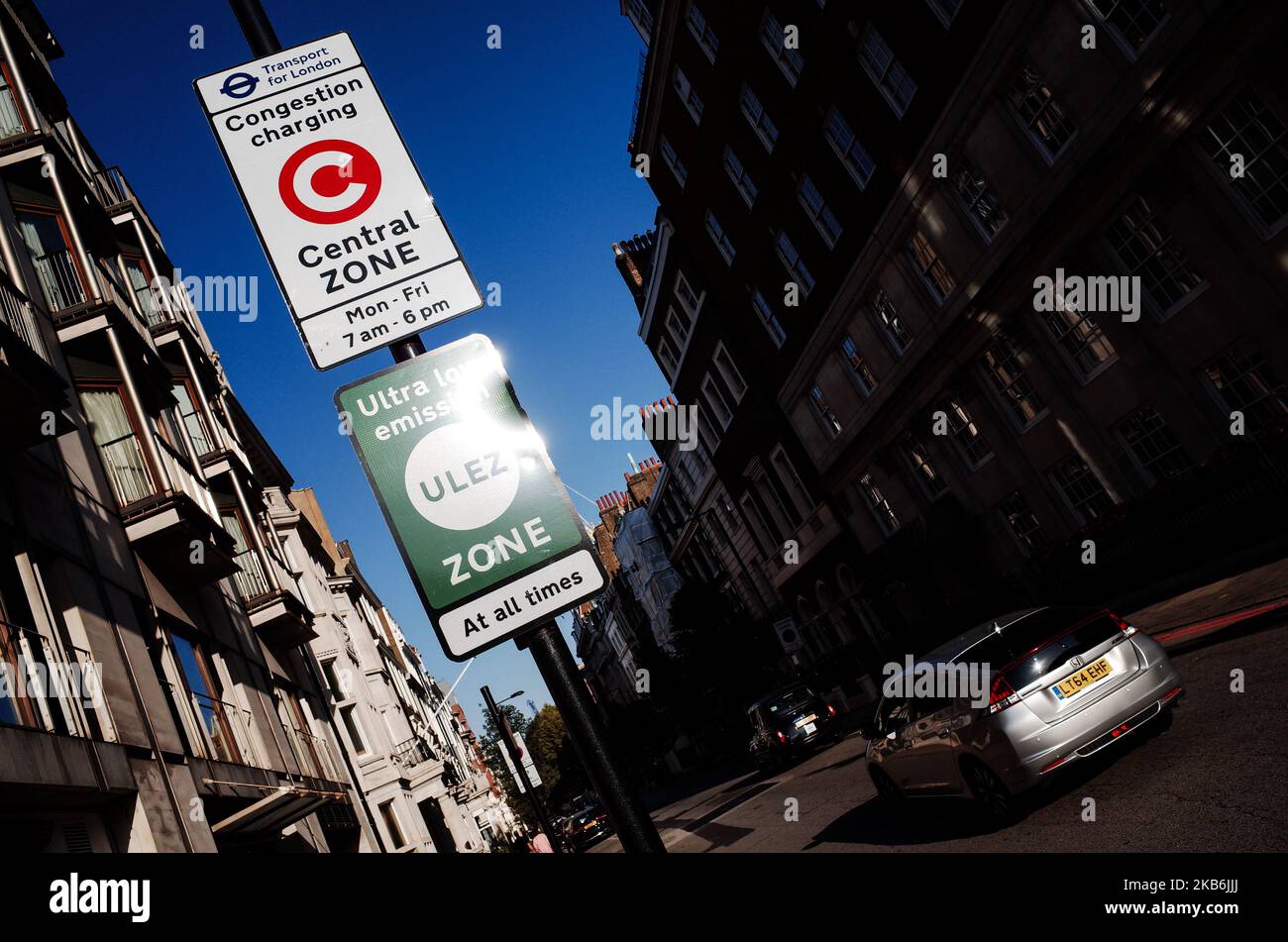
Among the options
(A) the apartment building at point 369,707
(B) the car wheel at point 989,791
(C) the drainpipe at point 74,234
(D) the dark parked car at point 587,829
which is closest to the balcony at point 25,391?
(C) the drainpipe at point 74,234

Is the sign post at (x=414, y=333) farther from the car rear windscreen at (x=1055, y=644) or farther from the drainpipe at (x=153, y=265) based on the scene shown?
the drainpipe at (x=153, y=265)

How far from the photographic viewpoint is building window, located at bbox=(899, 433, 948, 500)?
92.9 feet

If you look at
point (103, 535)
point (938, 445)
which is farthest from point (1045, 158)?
point (103, 535)

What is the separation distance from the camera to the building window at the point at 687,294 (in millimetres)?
41375

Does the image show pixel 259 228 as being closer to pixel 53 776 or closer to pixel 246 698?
pixel 53 776

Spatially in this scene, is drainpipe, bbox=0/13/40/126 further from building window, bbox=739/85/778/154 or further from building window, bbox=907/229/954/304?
building window, bbox=739/85/778/154

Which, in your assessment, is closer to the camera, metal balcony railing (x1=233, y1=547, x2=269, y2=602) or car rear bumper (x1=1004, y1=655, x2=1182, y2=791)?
car rear bumper (x1=1004, y1=655, x2=1182, y2=791)

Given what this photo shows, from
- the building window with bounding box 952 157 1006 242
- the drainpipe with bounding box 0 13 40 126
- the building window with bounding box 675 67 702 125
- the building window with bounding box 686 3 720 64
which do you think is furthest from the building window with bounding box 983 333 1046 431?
the drainpipe with bounding box 0 13 40 126

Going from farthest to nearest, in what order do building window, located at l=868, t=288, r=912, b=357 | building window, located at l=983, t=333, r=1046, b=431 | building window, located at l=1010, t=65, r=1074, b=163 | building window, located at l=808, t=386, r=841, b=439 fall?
building window, located at l=808, t=386, r=841, b=439, building window, located at l=868, t=288, r=912, b=357, building window, located at l=983, t=333, r=1046, b=431, building window, located at l=1010, t=65, r=1074, b=163

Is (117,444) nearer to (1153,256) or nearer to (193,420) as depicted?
(193,420)

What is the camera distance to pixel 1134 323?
61.8ft

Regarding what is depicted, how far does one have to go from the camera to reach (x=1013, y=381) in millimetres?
23359

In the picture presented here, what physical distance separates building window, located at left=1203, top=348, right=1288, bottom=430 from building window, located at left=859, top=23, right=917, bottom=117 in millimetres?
10985

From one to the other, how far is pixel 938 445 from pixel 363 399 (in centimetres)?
2580
